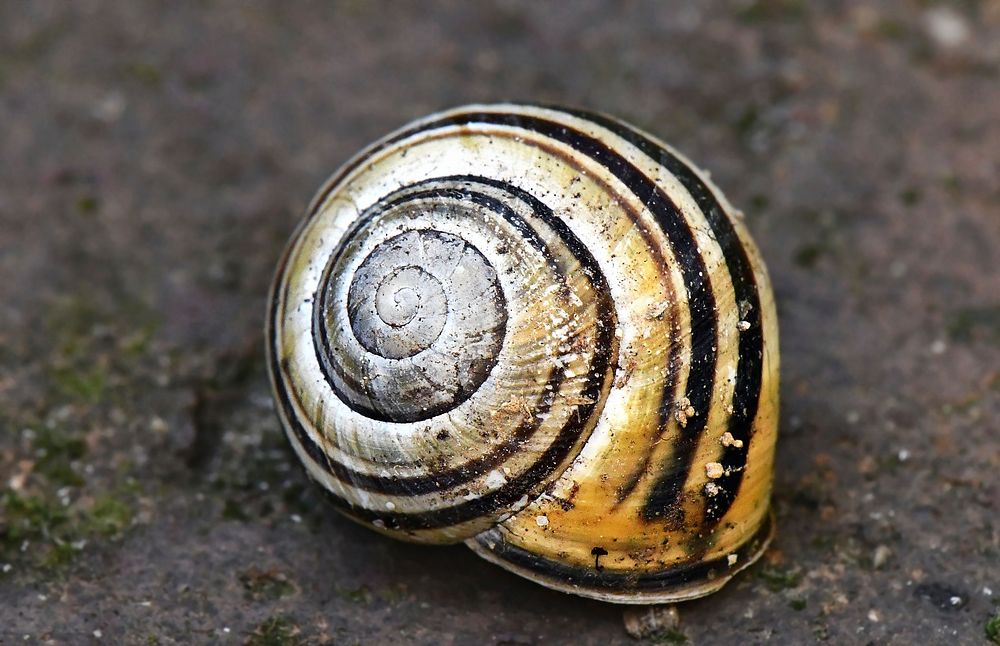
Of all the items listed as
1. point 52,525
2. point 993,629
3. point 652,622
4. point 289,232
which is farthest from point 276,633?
point 993,629

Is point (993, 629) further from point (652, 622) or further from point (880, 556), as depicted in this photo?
point (652, 622)

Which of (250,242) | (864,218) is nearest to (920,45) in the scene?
(864,218)

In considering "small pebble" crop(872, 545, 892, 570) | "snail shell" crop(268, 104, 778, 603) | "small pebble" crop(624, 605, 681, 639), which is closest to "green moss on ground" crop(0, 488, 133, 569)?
"snail shell" crop(268, 104, 778, 603)

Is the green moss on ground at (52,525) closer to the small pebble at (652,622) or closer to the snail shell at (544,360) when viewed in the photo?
the snail shell at (544,360)

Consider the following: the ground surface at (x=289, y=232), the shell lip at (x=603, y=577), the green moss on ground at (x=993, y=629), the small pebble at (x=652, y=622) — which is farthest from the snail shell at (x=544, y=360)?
the green moss on ground at (x=993, y=629)

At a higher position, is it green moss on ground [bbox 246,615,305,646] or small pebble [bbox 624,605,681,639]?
green moss on ground [bbox 246,615,305,646]

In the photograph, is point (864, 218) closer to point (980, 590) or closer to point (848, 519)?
point (848, 519)

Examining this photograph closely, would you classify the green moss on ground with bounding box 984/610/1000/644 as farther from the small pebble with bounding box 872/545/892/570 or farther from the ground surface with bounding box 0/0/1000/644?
the small pebble with bounding box 872/545/892/570
